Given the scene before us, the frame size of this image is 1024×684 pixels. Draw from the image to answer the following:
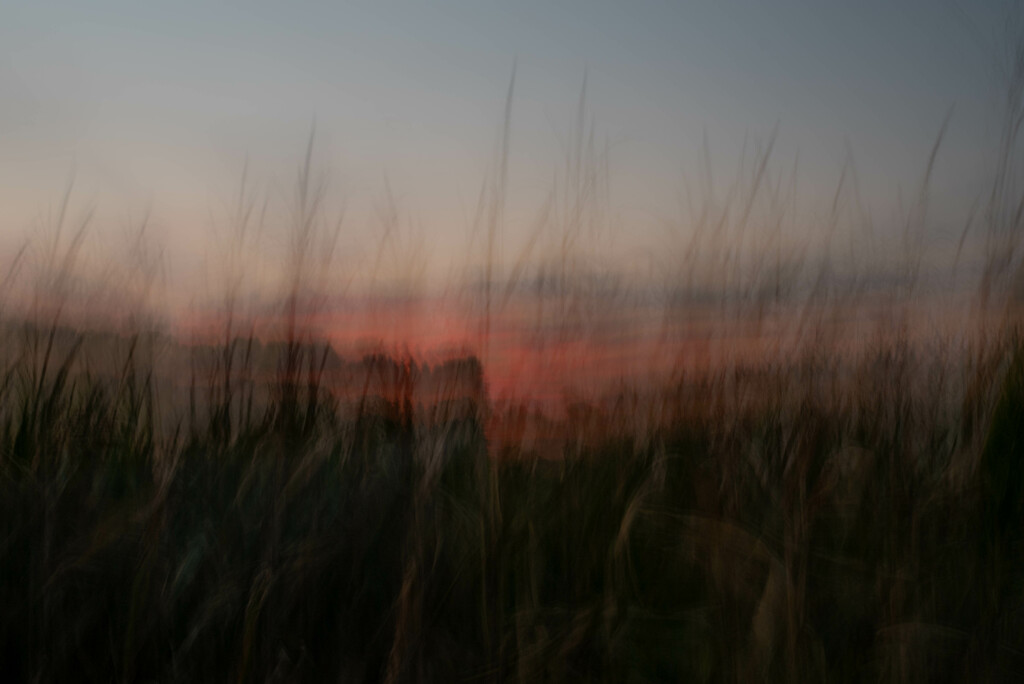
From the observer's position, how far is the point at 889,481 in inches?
57.0

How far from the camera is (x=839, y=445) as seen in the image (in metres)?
1.58

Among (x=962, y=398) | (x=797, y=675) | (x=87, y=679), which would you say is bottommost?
(x=87, y=679)

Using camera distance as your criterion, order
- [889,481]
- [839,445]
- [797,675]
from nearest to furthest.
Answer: [797,675] < [889,481] < [839,445]

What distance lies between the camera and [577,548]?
142 cm

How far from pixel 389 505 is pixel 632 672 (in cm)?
49

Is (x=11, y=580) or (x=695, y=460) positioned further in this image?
(x=695, y=460)

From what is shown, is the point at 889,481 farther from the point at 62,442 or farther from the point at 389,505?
the point at 62,442

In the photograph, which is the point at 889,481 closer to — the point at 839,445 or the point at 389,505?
the point at 839,445

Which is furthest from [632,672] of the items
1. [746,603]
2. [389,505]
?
[389,505]

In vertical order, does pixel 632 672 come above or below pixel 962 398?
below

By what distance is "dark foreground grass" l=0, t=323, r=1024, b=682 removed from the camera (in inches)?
50.6

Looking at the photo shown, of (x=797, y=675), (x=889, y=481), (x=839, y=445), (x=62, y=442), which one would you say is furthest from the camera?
(x=62, y=442)

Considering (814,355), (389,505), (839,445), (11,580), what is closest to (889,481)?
(839,445)

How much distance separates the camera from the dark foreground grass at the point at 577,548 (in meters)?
1.29
